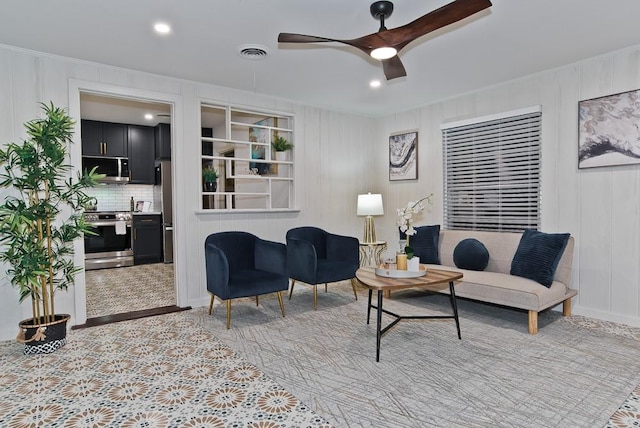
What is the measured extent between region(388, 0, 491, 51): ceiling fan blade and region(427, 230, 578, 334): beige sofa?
2.31 m

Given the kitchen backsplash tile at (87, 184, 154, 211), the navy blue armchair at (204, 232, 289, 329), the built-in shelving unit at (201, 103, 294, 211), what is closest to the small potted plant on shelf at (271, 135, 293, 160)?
the built-in shelving unit at (201, 103, 294, 211)

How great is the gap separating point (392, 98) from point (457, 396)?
12.4 feet

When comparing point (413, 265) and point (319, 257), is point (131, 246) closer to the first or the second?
point (319, 257)

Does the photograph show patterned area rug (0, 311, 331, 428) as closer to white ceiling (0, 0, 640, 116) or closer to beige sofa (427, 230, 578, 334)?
beige sofa (427, 230, 578, 334)

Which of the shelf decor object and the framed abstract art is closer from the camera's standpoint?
the shelf decor object

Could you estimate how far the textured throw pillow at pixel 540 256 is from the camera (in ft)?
11.4

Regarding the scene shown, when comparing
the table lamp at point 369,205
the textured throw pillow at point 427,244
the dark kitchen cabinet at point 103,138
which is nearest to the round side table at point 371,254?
the table lamp at point 369,205

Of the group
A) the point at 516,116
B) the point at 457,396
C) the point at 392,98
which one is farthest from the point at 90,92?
the point at 516,116

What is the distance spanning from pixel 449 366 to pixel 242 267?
2.37m

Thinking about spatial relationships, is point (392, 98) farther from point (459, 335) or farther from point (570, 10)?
point (459, 335)

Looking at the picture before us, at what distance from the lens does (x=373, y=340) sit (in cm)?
321

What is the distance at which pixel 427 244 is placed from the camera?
15.1 ft

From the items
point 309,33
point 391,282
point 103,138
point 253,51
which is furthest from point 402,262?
point 103,138

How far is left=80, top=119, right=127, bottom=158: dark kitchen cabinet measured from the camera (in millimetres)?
6684
